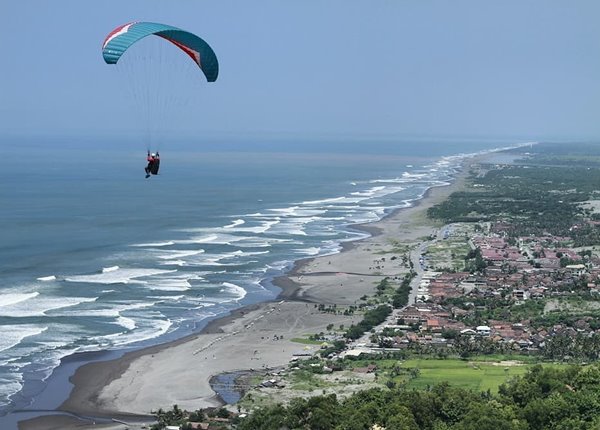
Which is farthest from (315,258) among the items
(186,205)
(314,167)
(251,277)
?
(314,167)

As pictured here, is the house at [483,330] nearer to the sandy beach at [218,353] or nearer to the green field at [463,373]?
the green field at [463,373]

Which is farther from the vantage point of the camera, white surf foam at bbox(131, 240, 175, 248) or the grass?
white surf foam at bbox(131, 240, 175, 248)

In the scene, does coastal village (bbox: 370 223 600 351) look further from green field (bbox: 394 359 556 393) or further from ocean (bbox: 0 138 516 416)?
ocean (bbox: 0 138 516 416)

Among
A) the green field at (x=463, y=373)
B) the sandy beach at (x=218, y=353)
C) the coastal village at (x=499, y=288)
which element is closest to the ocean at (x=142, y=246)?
the sandy beach at (x=218, y=353)

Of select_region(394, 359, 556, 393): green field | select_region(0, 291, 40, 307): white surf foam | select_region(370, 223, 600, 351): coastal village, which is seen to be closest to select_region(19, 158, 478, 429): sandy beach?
select_region(370, 223, 600, 351): coastal village

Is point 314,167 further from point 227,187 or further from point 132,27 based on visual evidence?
point 132,27
